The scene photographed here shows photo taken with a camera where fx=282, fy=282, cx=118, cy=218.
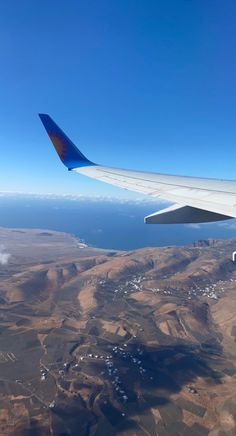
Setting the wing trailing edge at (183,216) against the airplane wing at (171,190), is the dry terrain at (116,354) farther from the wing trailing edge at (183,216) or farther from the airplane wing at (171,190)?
the wing trailing edge at (183,216)

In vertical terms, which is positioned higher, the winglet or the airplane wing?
the winglet

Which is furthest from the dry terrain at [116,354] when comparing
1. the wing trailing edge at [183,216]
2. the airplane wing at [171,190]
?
the wing trailing edge at [183,216]

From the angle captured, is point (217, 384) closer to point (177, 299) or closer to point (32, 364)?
point (32, 364)

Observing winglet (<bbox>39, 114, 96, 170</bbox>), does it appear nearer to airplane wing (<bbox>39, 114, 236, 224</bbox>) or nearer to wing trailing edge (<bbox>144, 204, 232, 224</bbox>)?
airplane wing (<bbox>39, 114, 236, 224</bbox>)

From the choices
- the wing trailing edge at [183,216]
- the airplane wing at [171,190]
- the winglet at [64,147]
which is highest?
the winglet at [64,147]

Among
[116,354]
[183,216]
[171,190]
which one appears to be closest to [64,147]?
[171,190]

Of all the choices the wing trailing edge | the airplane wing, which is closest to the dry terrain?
the airplane wing

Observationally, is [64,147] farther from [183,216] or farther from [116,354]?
[116,354]
